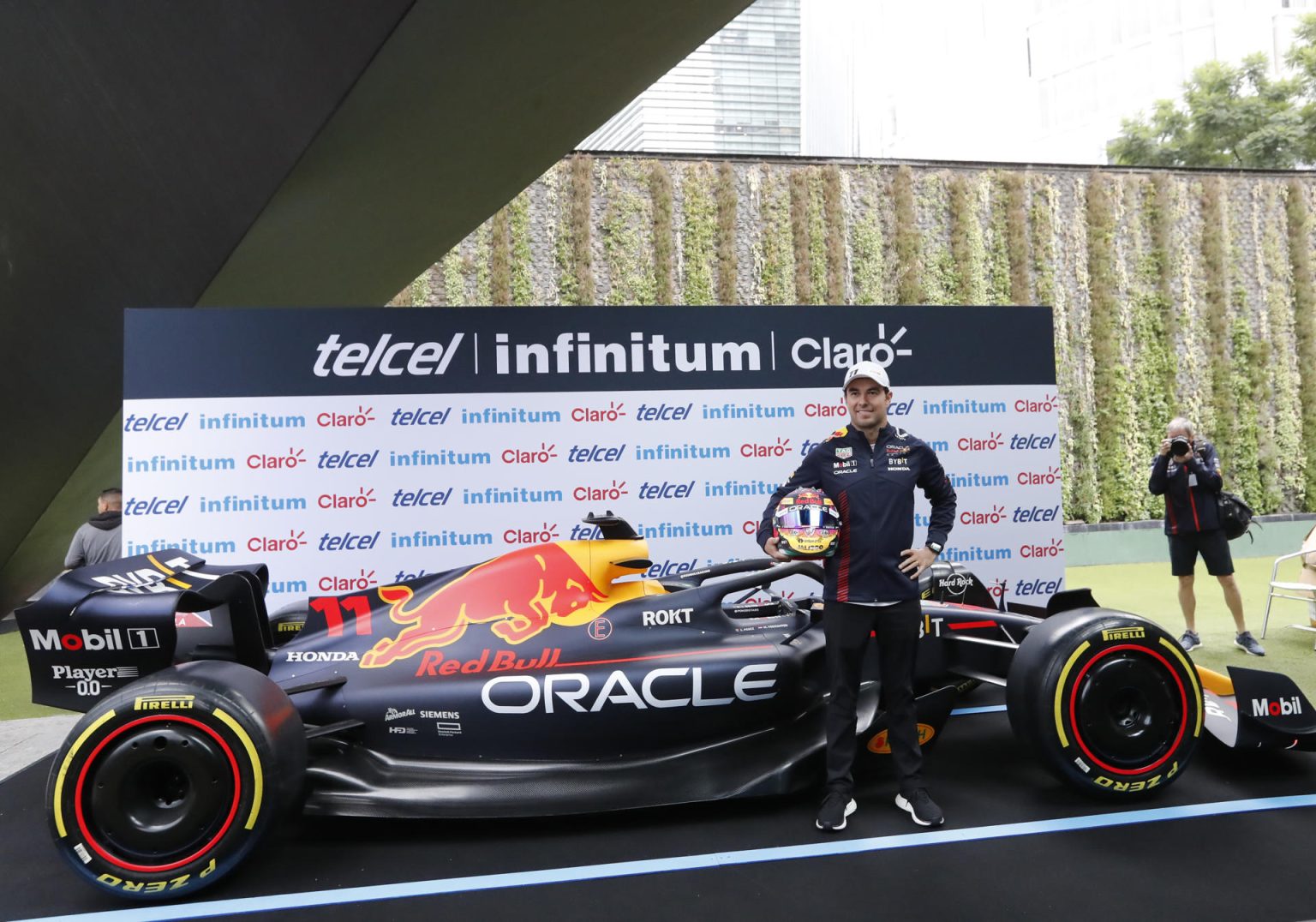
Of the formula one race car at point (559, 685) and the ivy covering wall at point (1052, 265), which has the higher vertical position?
the ivy covering wall at point (1052, 265)

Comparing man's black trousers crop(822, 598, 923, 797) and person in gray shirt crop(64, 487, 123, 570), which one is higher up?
person in gray shirt crop(64, 487, 123, 570)

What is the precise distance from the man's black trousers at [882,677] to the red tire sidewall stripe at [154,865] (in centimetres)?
217

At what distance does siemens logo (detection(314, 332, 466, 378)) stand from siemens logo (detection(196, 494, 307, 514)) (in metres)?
0.82

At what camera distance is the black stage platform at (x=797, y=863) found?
9.38 ft

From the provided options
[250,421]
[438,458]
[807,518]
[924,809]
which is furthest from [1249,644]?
[250,421]

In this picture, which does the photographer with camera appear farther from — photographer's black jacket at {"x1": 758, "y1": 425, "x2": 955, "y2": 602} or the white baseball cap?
the white baseball cap

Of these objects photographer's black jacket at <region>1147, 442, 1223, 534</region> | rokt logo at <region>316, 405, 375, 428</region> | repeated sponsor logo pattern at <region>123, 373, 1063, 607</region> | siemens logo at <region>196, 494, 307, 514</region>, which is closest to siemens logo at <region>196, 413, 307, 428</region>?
repeated sponsor logo pattern at <region>123, 373, 1063, 607</region>

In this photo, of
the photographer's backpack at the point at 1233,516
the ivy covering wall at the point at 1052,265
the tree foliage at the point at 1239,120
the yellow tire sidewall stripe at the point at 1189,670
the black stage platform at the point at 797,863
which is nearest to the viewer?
the black stage platform at the point at 797,863

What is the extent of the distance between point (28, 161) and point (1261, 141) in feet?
96.5

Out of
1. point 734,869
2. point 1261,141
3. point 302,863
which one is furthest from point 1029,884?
point 1261,141

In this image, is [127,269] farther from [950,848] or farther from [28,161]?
[950,848]

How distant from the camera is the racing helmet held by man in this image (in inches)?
132

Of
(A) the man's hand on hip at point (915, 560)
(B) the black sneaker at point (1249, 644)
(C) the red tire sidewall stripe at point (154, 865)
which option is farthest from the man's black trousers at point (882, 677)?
(B) the black sneaker at point (1249, 644)

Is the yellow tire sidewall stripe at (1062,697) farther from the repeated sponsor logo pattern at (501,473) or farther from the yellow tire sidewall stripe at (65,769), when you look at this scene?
the yellow tire sidewall stripe at (65,769)
